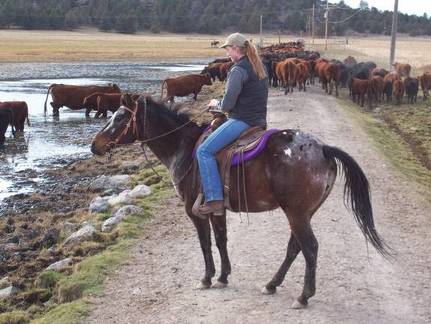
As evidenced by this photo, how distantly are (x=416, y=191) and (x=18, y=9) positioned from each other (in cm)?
11374

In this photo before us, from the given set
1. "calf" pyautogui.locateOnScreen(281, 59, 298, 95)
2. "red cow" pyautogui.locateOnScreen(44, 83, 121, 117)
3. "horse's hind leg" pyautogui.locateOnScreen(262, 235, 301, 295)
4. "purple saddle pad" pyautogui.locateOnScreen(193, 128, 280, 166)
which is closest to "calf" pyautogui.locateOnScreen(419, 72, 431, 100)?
"calf" pyautogui.locateOnScreen(281, 59, 298, 95)

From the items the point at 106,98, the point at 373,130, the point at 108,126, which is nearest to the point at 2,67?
the point at 106,98

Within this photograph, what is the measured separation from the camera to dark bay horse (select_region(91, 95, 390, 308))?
5668 mm

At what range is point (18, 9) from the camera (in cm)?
11306

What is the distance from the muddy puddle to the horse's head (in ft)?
14.2

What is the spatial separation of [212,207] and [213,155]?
52 cm

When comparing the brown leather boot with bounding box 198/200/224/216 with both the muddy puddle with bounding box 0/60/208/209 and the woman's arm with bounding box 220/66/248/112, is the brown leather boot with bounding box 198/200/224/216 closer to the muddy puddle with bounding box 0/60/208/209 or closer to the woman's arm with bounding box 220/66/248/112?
the woman's arm with bounding box 220/66/248/112

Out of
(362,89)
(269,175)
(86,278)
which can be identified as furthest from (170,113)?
(362,89)

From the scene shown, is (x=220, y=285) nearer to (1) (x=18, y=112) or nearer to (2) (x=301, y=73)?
(1) (x=18, y=112)

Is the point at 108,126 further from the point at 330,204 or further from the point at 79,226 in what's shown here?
the point at 330,204

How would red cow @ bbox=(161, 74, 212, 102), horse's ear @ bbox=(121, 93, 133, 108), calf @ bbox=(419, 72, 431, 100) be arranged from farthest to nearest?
red cow @ bbox=(161, 74, 212, 102), calf @ bbox=(419, 72, 431, 100), horse's ear @ bbox=(121, 93, 133, 108)

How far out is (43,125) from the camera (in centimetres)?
2194

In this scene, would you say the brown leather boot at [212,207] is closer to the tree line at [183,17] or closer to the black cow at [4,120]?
the black cow at [4,120]

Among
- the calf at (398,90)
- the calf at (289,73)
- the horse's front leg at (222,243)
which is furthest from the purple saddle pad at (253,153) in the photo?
the calf at (398,90)
